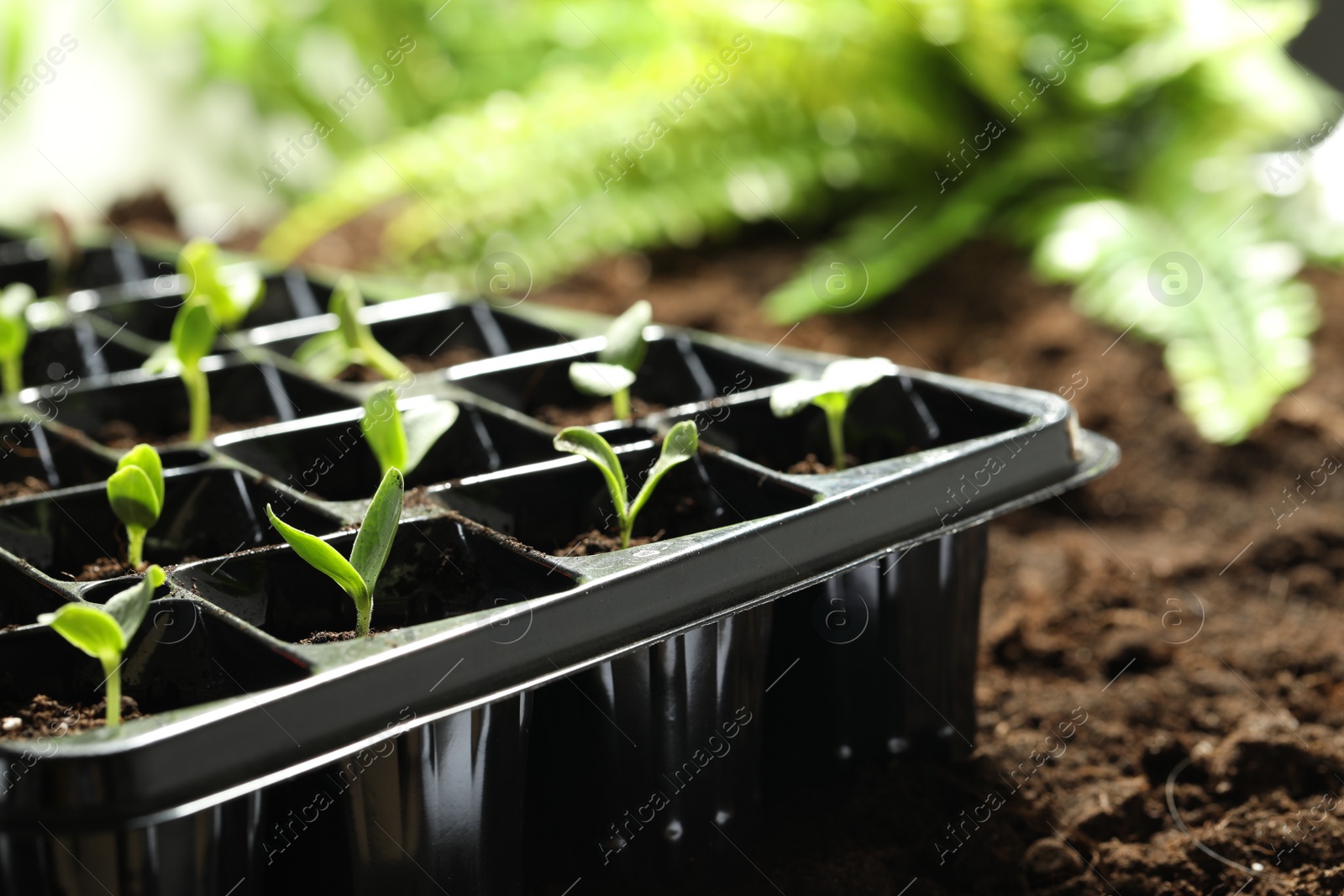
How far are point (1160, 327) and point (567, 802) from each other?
1037 mm

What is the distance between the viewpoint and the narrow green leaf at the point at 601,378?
2.99 ft

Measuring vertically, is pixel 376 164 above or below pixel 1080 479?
above

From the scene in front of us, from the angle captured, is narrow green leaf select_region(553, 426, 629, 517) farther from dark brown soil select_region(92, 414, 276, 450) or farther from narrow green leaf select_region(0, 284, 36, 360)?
narrow green leaf select_region(0, 284, 36, 360)

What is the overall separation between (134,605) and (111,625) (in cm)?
3

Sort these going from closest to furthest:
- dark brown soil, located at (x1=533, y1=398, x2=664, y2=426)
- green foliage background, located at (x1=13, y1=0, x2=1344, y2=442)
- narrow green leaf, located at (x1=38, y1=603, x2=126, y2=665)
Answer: narrow green leaf, located at (x1=38, y1=603, x2=126, y2=665) → dark brown soil, located at (x1=533, y1=398, x2=664, y2=426) → green foliage background, located at (x1=13, y1=0, x2=1344, y2=442)

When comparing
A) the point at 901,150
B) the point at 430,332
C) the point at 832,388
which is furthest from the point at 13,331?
the point at 901,150

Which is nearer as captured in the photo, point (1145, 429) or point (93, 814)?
point (93, 814)

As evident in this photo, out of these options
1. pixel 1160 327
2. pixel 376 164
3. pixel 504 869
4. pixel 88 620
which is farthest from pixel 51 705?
pixel 376 164

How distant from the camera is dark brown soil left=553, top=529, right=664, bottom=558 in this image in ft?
2.67

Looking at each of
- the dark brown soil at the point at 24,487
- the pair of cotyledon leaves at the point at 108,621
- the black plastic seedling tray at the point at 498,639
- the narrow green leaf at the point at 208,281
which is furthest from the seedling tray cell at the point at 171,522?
the narrow green leaf at the point at 208,281

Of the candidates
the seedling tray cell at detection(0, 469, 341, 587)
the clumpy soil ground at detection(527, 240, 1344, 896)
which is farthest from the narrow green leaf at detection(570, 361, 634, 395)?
the clumpy soil ground at detection(527, 240, 1344, 896)

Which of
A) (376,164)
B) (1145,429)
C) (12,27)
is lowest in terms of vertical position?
(1145,429)

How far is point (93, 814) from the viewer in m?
0.53

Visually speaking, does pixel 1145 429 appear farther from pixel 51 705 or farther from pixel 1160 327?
pixel 51 705
